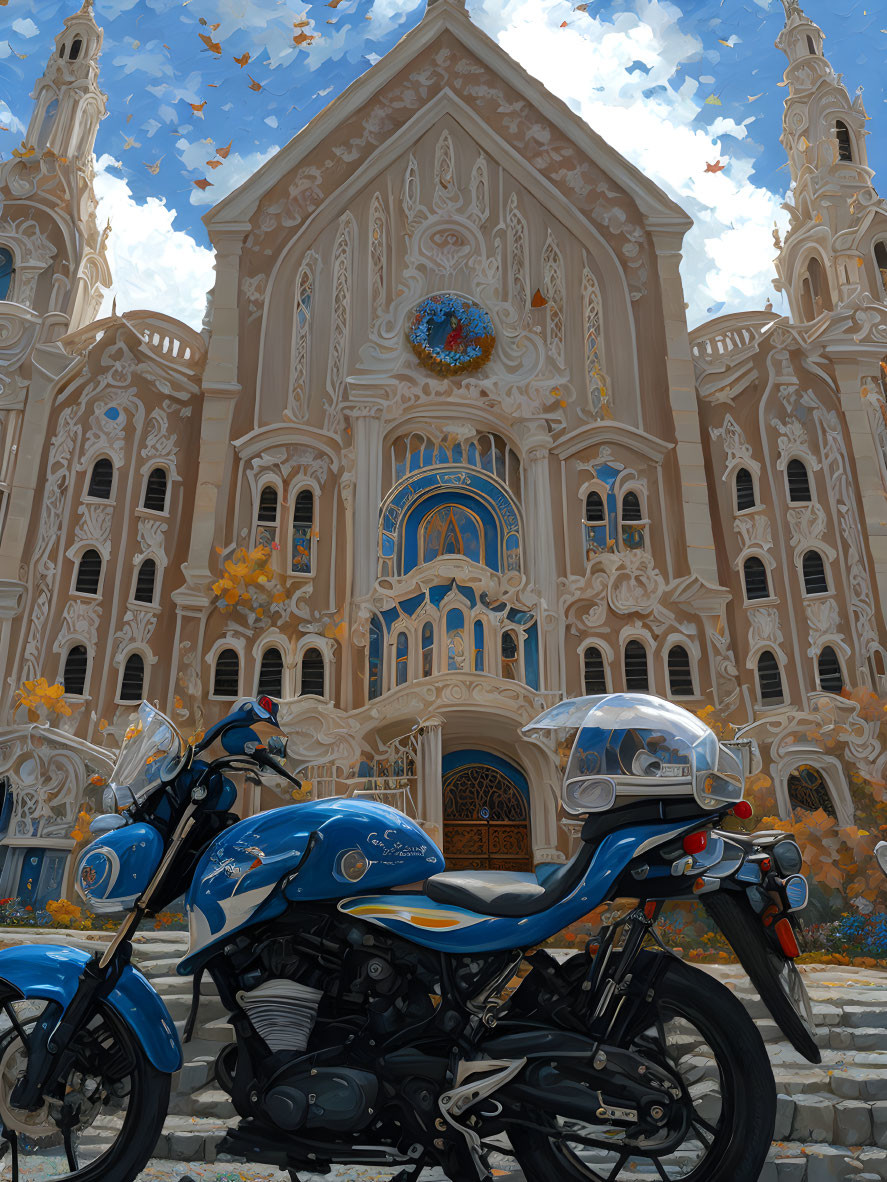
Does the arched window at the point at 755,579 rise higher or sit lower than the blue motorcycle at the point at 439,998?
higher

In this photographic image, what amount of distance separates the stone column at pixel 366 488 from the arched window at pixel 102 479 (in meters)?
5.05

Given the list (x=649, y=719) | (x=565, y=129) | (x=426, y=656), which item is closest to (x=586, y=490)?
(x=426, y=656)

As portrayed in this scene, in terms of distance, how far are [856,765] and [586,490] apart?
7.45 metres

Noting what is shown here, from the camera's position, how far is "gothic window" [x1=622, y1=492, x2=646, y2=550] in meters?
18.8

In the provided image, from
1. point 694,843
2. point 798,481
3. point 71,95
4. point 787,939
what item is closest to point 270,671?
point 798,481

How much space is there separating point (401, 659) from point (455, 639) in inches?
43.7

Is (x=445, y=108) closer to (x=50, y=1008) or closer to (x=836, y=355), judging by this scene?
(x=836, y=355)

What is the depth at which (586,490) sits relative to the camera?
62.8 ft

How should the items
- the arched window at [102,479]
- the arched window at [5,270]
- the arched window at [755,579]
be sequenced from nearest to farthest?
1. the arched window at [755,579]
2. the arched window at [102,479]
3. the arched window at [5,270]

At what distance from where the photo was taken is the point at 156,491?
18953mm

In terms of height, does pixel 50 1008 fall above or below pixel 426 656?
Answer: below

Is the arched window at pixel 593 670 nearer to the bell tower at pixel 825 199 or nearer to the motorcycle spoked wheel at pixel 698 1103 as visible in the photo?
the bell tower at pixel 825 199

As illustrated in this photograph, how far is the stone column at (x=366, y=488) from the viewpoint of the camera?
17875 mm

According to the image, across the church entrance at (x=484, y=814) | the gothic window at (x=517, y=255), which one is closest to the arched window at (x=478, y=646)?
the church entrance at (x=484, y=814)
